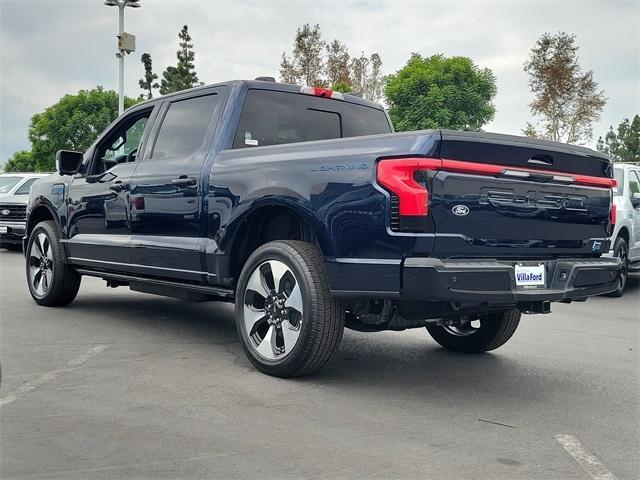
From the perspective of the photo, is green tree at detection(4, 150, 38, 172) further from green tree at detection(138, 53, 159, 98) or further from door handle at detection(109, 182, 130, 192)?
door handle at detection(109, 182, 130, 192)

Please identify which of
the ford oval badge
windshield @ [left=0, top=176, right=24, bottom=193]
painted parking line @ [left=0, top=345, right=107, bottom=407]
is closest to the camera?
the ford oval badge

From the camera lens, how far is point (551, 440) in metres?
3.84

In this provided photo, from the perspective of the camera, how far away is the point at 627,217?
10984mm

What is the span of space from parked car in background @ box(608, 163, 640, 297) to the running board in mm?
6950

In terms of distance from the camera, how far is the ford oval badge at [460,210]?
13.8 feet

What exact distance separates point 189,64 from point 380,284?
70.1m

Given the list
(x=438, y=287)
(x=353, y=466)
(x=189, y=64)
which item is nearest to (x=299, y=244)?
(x=438, y=287)

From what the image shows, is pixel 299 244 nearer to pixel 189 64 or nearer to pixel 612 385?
pixel 612 385

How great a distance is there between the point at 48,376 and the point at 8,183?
13.5 meters

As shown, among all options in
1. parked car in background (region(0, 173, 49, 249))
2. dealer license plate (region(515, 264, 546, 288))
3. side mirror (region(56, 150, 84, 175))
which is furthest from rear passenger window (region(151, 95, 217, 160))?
parked car in background (region(0, 173, 49, 249))

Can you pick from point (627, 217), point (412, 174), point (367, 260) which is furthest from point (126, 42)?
point (412, 174)

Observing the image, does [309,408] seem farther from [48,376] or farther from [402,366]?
[48,376]

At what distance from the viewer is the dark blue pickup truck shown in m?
4.21

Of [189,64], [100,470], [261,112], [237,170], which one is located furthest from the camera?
[189,64]
